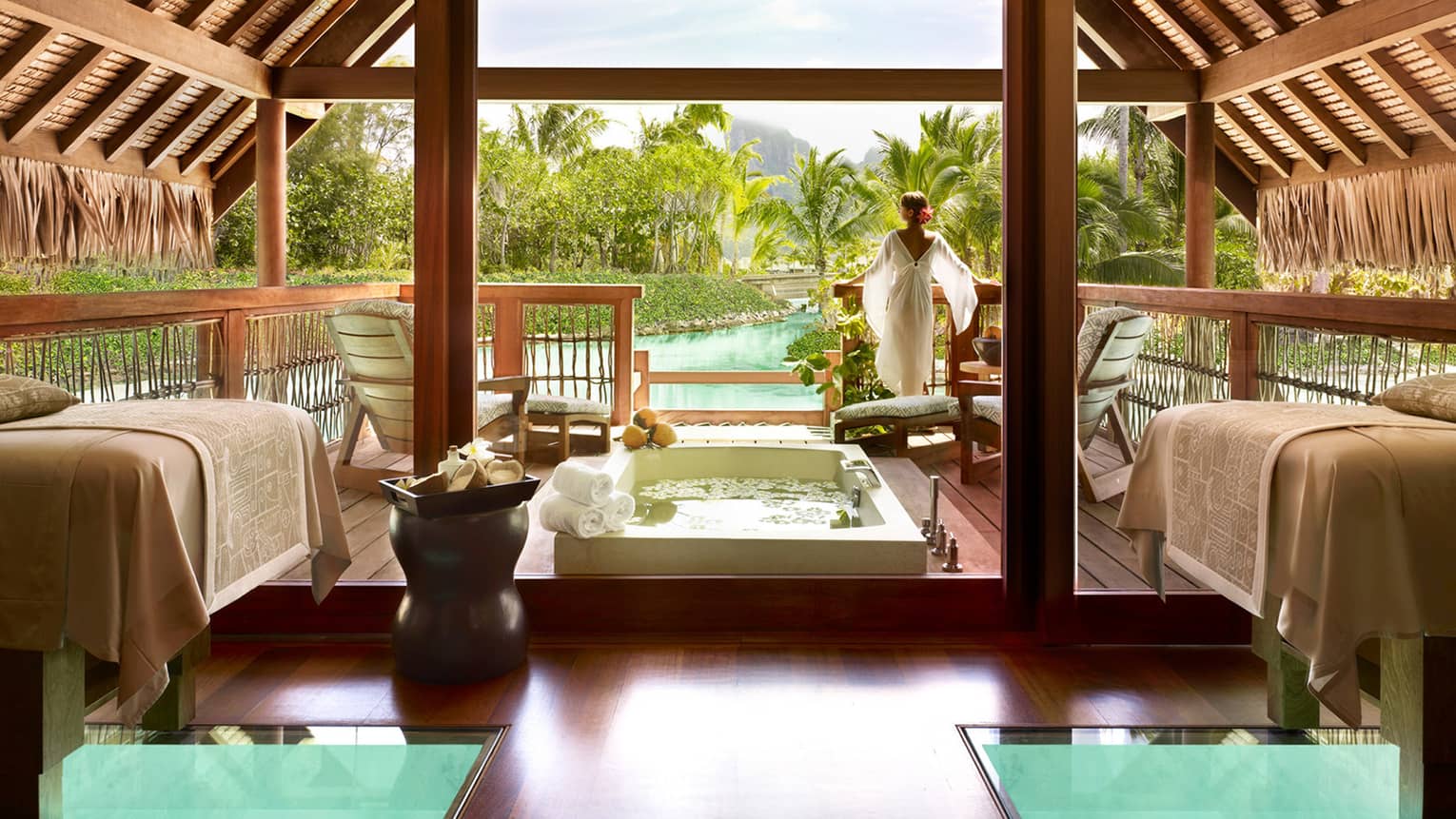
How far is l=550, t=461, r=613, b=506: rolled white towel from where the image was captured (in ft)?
12.5

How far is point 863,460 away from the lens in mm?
4516

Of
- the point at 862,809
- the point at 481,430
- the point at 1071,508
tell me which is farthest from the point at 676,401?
the point at 862,809

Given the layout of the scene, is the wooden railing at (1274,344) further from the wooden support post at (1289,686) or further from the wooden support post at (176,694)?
the wooden support post at (176,694)

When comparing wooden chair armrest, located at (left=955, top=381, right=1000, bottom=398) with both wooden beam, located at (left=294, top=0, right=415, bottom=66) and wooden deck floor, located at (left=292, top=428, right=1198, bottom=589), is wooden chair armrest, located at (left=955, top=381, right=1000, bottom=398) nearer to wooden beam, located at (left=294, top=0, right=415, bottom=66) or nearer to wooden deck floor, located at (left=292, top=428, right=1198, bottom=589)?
wooden deck floor, located at (left=292, top=428, right=1198, bottom=589)

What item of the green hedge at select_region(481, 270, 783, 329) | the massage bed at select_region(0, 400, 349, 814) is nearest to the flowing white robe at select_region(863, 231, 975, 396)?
the green hedge at select_region(481, 270, 783, 329)

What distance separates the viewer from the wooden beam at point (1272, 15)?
347cm

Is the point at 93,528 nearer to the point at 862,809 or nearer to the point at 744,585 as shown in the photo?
the point at 862,809

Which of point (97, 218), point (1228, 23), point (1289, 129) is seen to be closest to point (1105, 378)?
point (1289, 129)

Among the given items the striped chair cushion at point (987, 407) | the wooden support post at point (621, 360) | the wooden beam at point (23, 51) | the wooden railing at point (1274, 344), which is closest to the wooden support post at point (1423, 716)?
the wooden railing at point (1274, 344)

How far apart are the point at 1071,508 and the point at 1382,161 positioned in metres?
1.39

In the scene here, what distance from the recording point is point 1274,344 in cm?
350

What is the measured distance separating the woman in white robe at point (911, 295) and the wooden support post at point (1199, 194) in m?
0.75

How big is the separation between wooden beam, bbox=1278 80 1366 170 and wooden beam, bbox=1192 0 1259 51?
0.17 meters

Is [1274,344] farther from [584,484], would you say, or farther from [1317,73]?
[584,484]
